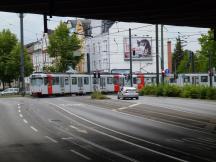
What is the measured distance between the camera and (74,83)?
7744 centimetres

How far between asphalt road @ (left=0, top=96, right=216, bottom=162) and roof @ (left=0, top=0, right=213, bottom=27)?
189 inches

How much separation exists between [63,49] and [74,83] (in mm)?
19887

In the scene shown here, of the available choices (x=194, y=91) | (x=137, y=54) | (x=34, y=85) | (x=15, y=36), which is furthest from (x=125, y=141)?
(x=137, y=54)

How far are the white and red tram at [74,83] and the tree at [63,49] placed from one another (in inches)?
585

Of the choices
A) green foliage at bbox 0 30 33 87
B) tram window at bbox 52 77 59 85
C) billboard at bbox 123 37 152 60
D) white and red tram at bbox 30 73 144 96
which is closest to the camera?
white and red tram at bbox 30 73 144 96

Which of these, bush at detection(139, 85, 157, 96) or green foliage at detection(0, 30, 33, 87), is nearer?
bush at detection(139, 85, 157, 96)

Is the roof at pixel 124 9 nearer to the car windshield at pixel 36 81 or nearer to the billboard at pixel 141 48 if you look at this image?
the car windshield at pixel 36 81

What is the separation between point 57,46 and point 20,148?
77468 millimetres

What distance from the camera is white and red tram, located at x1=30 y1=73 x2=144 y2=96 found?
72438mm

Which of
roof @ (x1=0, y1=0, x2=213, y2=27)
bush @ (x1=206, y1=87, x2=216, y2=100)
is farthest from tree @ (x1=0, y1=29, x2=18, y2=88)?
roof @ (x1=0, y1=0, x2=213, y2=27)

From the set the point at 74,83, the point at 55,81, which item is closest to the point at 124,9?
the point at 55,81

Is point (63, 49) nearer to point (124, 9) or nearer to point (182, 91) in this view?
point (182, 91)

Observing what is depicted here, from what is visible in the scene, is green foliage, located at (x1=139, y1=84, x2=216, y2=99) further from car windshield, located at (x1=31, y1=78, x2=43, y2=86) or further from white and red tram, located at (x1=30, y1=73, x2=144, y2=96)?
car windshield, located at (x1=31, y1=78, x2=43, y2=86)

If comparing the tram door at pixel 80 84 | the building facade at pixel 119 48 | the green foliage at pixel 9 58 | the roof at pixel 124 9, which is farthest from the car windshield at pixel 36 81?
the roof at pixel 124 9
